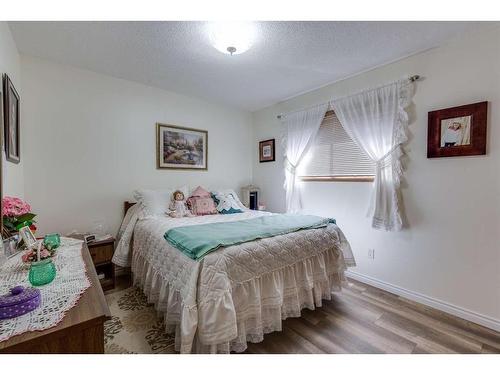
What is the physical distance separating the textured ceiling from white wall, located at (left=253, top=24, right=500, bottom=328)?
0.23 metres

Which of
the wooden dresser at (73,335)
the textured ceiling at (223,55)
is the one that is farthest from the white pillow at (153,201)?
the wooden dresser at (73,335)

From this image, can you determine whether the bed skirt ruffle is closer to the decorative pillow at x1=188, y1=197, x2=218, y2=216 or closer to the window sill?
the decorative pillow at x1=188, y1=197, x2=218, y2=216

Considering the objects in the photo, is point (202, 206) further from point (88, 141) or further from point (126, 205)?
point (88, 141)

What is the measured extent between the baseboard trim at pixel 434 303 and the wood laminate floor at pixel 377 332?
5 centimetres

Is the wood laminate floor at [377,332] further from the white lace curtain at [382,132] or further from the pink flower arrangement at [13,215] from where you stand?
the pink flower arrangement at [13,215]

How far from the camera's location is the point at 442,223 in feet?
7.02

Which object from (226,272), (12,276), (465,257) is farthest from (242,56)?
(465,257)

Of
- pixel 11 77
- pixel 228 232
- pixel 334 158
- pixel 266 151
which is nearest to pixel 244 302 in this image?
pixel 228 232

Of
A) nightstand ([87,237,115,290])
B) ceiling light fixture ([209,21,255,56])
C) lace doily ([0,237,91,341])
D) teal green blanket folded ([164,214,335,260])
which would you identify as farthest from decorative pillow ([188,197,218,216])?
ceiling light fixture ([209,21,255,56])

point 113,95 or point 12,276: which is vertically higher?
point 113,95

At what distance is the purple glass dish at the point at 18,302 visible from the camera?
0.81m

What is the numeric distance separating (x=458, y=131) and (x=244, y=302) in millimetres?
2272

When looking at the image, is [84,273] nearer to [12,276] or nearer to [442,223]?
[12,276]
